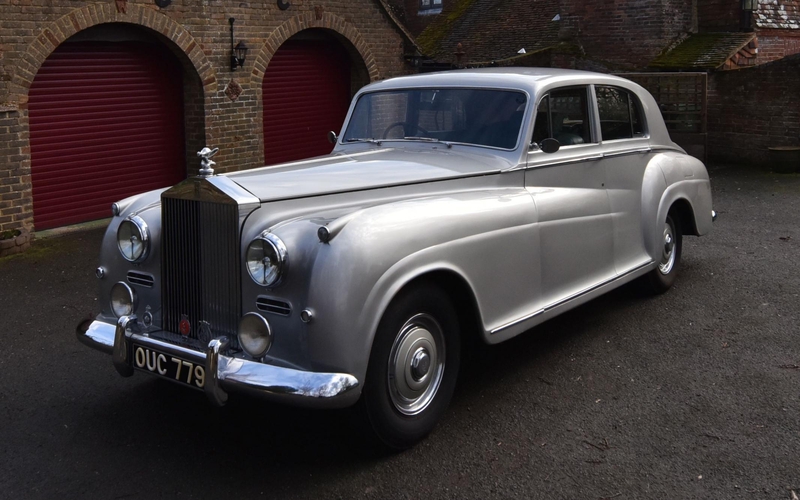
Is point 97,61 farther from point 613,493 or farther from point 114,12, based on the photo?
point 613,493

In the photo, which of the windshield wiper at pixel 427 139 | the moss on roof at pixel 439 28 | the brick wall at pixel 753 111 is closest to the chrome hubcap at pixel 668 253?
the windshield wiper at pixel 427 139

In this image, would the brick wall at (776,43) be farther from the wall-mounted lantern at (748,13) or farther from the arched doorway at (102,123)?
the arched doorway at (102,123)

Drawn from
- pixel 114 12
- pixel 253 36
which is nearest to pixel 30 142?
pixel 114 12

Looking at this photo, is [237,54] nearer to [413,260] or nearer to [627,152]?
[627,152]

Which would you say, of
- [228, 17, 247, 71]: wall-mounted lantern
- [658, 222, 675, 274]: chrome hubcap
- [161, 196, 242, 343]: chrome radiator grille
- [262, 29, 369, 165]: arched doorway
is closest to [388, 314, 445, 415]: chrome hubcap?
[161, 196, 242, 343]: chrome radiator grille

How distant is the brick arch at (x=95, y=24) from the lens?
8656 mm

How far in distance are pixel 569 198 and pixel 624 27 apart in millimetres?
13009

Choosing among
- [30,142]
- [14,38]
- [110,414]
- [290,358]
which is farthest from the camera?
[30,142]

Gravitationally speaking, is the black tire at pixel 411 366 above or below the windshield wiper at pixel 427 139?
below

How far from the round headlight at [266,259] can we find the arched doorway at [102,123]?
6.89 m

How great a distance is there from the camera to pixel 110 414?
4.30 metres

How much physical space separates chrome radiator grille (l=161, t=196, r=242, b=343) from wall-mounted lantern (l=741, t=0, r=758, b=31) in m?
14.6

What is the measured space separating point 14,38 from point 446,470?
7247mm

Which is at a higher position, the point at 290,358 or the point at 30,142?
the point at 30,142
